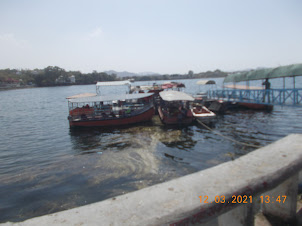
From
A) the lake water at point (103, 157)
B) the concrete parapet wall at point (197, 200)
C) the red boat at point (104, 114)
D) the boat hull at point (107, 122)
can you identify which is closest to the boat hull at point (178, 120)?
the lake water at point (103, 157)

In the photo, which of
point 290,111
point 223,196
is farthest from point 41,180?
point 290,111

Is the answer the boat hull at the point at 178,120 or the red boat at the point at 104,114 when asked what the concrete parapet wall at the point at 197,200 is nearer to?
the boat hull at the point at 178,120

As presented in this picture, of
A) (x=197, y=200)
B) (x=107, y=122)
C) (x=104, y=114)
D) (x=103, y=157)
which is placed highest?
(x=197, y=200)

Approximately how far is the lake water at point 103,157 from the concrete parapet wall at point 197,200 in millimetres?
7388

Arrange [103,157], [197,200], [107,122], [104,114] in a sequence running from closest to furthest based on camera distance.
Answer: [197,200]
[103,157]
[107,122]
[104,114]

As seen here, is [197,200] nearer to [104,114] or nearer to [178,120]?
[178,120]

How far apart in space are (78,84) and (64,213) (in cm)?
18510

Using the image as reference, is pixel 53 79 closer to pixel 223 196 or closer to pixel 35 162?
pixel 35 162

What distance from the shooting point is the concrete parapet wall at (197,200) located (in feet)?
4.75

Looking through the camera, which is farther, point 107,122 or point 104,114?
point 104,114

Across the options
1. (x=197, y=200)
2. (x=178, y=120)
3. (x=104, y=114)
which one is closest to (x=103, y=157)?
(x=104, y=114)

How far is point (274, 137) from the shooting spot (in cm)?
1565

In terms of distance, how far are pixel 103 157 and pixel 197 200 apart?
38.8 feet

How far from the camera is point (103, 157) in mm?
12734
